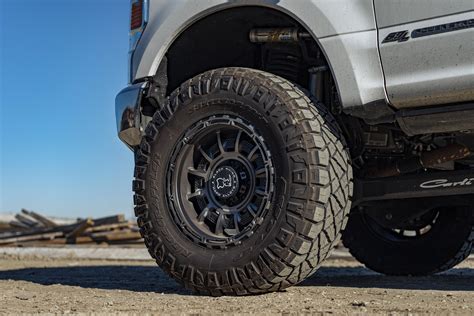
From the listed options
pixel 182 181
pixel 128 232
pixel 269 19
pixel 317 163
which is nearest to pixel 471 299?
pixel 317 163

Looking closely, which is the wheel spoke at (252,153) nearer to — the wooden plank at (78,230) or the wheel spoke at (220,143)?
the wheel spoke at (220,143)

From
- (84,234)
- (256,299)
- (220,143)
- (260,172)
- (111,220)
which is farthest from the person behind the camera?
(111,220)

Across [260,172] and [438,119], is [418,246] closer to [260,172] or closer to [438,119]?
[438,119]

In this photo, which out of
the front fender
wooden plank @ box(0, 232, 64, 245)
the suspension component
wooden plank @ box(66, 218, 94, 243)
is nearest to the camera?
the front fender

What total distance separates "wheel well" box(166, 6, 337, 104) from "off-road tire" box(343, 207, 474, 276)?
1.50 metres

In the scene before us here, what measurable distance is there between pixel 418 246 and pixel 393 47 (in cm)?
216

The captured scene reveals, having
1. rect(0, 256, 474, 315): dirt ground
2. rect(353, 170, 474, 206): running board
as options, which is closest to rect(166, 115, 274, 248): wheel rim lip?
rect(0, 256, 474, 315): dirt ground

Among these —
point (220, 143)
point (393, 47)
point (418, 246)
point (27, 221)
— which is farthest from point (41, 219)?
point (393, 47)

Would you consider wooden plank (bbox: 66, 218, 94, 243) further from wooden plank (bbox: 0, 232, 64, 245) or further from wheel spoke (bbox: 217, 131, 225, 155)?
wheel spoke (bbox: 217, 131, 225, 155)

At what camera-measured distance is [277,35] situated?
3982mm

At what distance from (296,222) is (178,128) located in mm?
962

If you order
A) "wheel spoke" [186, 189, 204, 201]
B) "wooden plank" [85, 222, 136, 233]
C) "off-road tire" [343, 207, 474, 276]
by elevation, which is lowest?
"off-road tire" [343, 207, 474, 276]

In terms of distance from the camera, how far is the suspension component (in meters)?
3.89

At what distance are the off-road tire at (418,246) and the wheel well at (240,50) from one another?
1497mm
